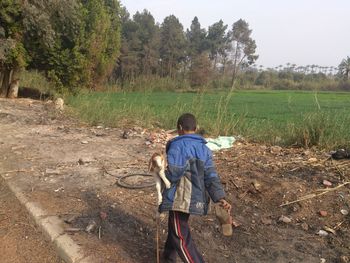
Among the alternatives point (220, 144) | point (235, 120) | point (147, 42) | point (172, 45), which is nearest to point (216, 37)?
point (172, 45)

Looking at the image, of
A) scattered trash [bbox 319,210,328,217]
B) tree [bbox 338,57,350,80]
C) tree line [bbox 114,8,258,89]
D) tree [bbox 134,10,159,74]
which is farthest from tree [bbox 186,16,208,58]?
scattered trash [bbox 319,210,328,217]

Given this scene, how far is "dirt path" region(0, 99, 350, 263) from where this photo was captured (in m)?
3.74

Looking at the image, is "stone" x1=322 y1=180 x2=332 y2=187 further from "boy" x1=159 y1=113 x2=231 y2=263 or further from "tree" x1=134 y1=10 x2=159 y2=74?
"tree" x1=134 y1=10 x2=159 y2=74

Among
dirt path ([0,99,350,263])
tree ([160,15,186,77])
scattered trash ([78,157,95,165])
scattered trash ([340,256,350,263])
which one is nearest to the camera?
scattered trash ([340,256,350,263])

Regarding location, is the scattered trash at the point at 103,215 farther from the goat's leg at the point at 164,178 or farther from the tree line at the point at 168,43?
the tree line at the point at 168,43

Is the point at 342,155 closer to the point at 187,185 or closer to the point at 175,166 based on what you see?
the point at 187,185

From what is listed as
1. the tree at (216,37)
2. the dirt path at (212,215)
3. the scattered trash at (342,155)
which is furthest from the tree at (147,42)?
the scattered trash at (342,155)

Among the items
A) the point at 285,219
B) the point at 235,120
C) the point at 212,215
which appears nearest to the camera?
the point at 285,219

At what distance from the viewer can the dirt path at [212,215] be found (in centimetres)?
374

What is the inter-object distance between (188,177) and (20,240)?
6.64ft

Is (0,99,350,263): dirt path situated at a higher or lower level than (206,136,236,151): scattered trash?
lower

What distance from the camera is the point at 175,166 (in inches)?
124

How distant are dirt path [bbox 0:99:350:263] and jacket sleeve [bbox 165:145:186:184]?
2.90ft

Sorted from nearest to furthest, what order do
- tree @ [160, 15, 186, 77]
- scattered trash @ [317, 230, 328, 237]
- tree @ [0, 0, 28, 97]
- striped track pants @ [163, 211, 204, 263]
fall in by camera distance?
striped track pants @ [163, 211, 204, 263] → scattered trash @ [317, 230, 328, 237] → tree @ [0, 0, 28, 97] → tree @ [160, 15, 186, 77]
